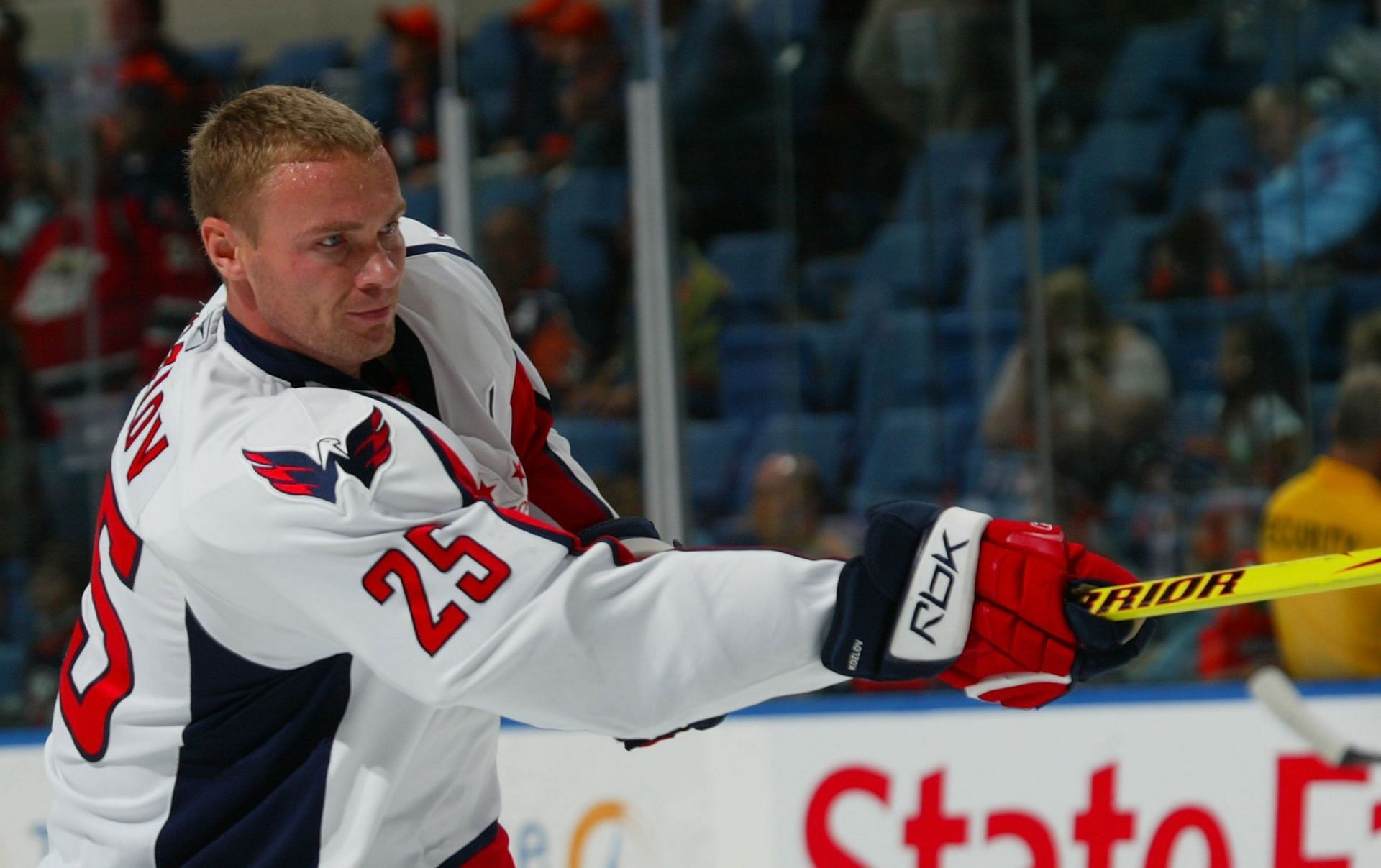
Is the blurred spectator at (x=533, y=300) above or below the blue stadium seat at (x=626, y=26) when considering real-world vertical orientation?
below

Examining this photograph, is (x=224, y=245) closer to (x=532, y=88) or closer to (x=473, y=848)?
(x=473, y=848)

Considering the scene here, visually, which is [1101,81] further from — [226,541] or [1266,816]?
[226,541]

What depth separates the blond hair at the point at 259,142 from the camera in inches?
61.2

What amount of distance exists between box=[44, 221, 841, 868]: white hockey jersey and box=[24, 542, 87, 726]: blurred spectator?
240 centimetres

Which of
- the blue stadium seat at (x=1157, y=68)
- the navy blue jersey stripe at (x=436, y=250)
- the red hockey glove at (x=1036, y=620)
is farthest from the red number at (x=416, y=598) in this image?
the blue stadium seat at (x=1157, y=68)

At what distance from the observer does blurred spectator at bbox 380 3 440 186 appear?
13.0ft

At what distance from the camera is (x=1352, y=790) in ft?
8.91

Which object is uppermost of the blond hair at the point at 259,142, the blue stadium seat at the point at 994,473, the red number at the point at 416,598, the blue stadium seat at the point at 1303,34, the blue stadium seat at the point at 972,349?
the blue stadium seat at the point at 1303,34

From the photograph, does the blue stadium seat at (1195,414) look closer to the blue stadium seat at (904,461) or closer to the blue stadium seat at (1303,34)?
the blue stadium seat at (904,461)

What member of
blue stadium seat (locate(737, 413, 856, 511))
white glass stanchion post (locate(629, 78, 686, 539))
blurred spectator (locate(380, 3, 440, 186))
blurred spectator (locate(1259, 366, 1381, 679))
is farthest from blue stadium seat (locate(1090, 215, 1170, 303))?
blurred spectator (locate(380, 3, 440, 186))

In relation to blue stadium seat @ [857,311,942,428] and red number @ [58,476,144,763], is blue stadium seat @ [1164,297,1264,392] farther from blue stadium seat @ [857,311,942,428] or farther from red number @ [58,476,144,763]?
red number @ [58,476,144,763]

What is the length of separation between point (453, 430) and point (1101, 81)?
7.78 feet

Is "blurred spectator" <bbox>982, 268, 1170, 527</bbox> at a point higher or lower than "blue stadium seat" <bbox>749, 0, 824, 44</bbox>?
lower

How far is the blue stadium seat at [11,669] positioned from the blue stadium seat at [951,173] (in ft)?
7.21
